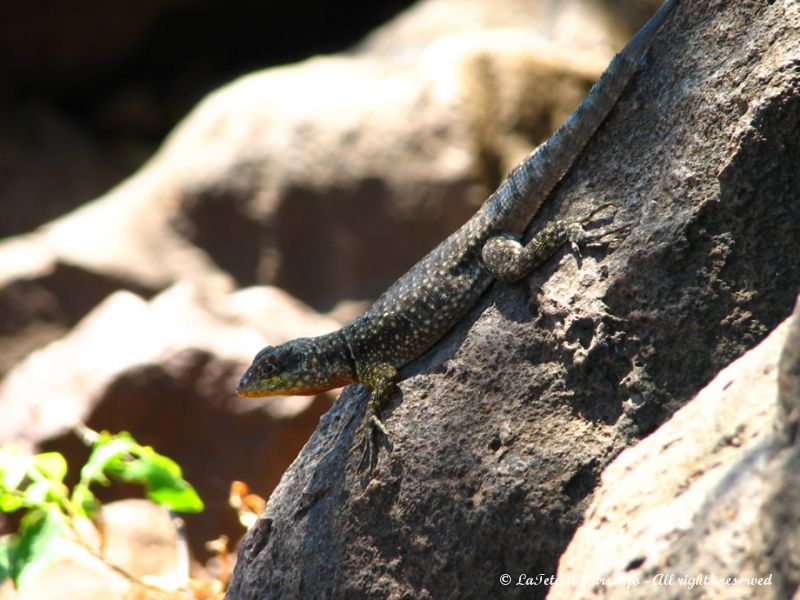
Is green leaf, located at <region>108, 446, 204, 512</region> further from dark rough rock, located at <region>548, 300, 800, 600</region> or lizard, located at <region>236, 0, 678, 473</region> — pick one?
dark rough rock, located at <region>548, 300, 800, 600</region>

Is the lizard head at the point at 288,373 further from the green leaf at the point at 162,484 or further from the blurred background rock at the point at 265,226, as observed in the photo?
the blurred background rock at the point at 265,226

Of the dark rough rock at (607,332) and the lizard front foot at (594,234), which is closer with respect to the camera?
the dark rough rock at (607,332)

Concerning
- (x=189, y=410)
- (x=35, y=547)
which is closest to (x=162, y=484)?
(x=35, y=547)

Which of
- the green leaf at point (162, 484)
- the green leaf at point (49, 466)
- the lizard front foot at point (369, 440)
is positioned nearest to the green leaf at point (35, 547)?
the green leaf at point (49, 466)

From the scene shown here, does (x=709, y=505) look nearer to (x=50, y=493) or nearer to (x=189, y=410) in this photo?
(x=50, y=493)

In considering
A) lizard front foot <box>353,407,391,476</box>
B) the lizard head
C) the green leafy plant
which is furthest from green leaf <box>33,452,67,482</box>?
lizard front foot <box>353,407,391,476</box>

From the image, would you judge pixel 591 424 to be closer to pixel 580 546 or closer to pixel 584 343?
pixel 584 343
